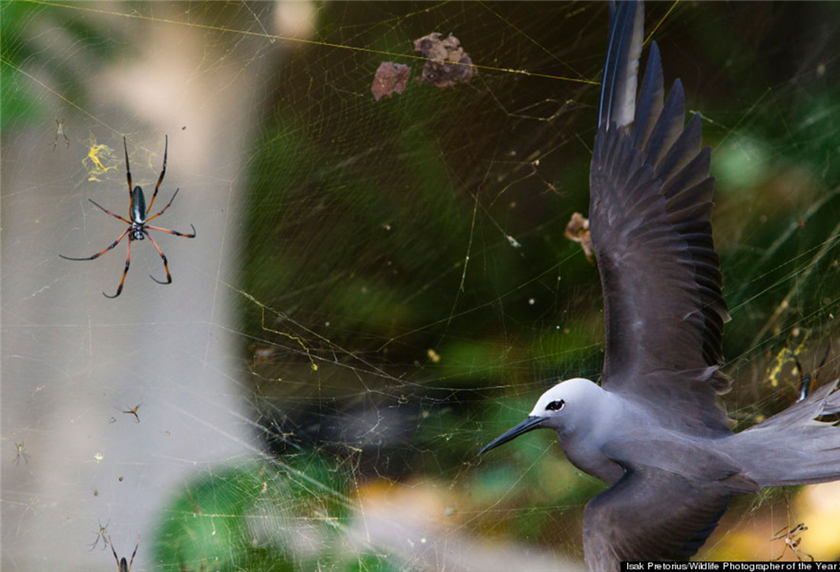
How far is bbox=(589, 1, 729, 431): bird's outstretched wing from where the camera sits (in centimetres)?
54

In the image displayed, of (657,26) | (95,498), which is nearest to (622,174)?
(657,26)

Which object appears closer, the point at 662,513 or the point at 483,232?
the point at 662,513

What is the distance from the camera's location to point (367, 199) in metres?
0.64

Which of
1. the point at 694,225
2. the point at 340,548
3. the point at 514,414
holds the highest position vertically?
the point at 694,225

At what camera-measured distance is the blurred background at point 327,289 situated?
614mm

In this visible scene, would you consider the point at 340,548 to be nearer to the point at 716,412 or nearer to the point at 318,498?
the point at 318,498

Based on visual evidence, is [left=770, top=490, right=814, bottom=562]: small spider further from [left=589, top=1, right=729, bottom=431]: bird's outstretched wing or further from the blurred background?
[left=589, top=1, right=729, bottom=431]: bird's outstretched wing

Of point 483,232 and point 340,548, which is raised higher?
point 483,232

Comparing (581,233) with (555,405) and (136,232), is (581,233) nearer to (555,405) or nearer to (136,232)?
(555,405)

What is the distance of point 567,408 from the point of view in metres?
0.54

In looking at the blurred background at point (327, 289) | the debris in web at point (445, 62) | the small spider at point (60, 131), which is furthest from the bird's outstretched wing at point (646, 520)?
the small spider at point (60, 131)

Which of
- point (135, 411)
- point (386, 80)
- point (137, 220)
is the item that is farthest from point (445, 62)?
point (135, 411)

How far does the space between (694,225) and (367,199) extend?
0.27 metres

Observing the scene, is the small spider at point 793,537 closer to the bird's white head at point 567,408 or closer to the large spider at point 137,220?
the bird's white head at point 567,408
